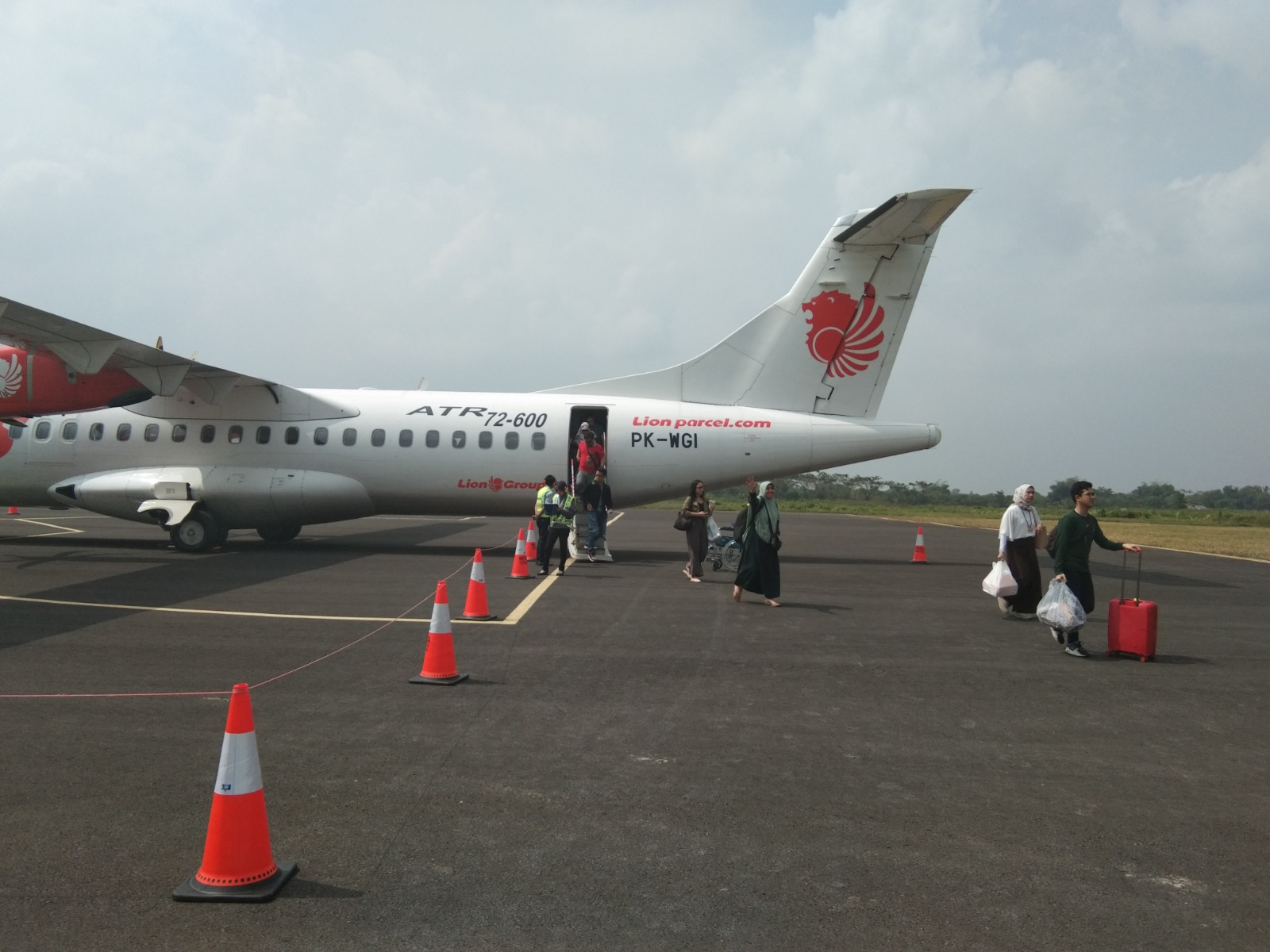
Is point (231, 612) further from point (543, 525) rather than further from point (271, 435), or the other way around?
point (271, 435)

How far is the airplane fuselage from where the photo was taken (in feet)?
61.0

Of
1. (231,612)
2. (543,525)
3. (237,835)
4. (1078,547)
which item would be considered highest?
(1078,547)

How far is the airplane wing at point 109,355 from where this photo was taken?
15.2 m

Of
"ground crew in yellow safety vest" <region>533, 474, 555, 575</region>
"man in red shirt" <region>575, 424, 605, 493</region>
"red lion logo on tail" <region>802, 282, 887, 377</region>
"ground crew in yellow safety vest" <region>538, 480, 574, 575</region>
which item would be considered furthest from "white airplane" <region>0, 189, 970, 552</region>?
"ground crew in yellow safety vest" <region>538, 480, 574, 575</region>

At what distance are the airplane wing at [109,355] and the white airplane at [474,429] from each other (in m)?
0.06

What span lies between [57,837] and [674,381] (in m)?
15.7

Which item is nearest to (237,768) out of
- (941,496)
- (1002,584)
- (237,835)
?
(237,835)

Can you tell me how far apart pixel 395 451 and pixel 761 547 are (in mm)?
9377

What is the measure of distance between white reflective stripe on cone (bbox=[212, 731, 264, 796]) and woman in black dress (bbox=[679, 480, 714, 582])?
11.8m

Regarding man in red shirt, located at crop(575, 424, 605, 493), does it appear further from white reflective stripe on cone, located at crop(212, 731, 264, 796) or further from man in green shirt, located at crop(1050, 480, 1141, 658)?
white reflective stripe on cone, located at crop(212, 731, 264, 796)

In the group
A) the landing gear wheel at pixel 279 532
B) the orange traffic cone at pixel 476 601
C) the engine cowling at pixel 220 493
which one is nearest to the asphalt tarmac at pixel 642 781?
the orange traffic cone at pixel 476 601

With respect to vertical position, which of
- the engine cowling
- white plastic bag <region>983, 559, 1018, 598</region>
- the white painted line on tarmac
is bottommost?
the white painted line on tarmac

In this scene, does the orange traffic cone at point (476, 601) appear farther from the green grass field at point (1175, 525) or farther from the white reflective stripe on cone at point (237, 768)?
the green grass field at point (1175, 525)

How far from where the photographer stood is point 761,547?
12742mm
